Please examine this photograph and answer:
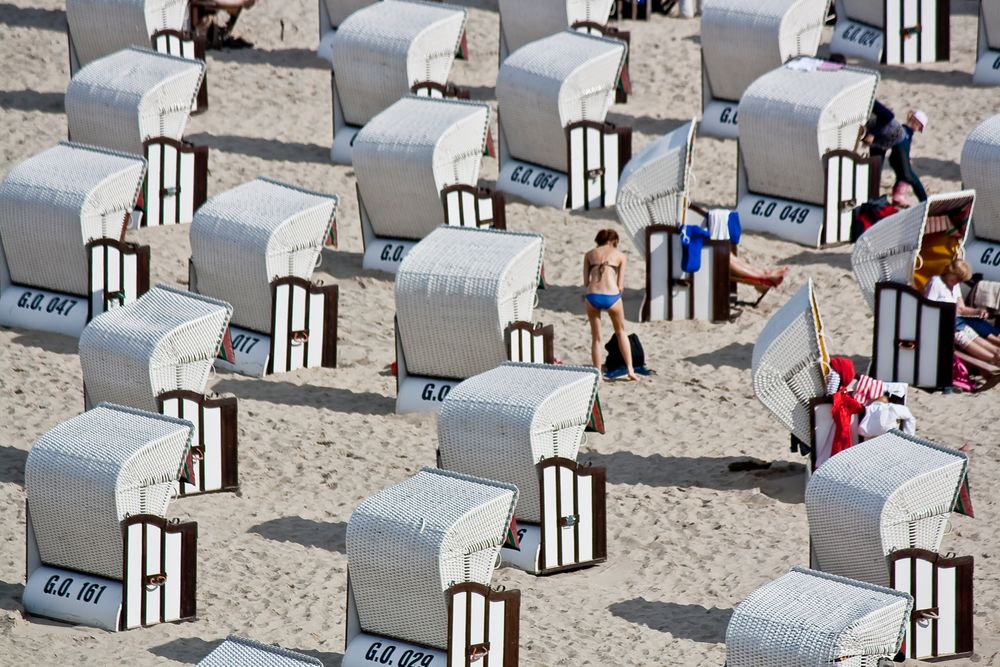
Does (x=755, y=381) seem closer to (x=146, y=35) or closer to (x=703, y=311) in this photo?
(x=703, y=311)

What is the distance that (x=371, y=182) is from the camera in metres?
17.2

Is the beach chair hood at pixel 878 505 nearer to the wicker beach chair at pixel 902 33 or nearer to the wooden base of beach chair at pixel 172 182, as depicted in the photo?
the wooden base of beach chair at pixel 172 182

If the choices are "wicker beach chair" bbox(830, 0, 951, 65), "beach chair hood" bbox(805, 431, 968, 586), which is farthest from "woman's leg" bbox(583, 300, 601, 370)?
"wicker beach chair" bbox(830, 0, 951, 65)

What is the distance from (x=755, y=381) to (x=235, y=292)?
4.42 meters

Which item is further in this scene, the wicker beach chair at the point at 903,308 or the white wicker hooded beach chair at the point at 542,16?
the white wicker hooded beach chair at the point at 542,16

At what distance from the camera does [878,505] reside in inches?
425

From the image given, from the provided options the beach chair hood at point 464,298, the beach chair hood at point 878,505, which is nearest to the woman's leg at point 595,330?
the beach chair hood at point 464,298

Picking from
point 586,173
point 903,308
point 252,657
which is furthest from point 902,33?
point 252,657

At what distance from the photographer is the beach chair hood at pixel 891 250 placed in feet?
48.9

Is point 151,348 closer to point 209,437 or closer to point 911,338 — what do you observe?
point 209,437

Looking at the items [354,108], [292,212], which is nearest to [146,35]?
[354,108]

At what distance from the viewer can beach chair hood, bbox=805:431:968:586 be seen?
35.7ft

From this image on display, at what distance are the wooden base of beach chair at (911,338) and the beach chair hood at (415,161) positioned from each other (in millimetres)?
4114

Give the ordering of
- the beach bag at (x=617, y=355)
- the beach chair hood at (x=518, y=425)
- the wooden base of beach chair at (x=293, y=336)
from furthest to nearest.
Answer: the beach bag at (x=617, y=355) < the wooden base of beach chair at (x=293, y=336) < the beach chair hood at (x=518, y=425)
